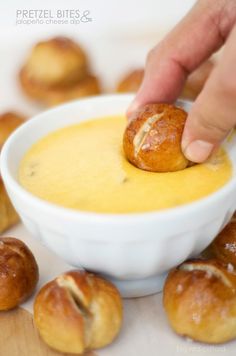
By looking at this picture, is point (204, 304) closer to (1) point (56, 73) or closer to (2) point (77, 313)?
(2) point (77, 313)

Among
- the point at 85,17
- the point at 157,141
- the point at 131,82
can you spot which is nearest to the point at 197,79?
the point at 131,82

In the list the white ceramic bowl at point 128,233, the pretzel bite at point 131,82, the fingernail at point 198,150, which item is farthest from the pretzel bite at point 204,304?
the pretzel bite at point 131,82

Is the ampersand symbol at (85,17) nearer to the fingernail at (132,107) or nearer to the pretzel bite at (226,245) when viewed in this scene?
the fingernail at (132,107)

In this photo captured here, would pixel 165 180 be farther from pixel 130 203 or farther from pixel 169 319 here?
pixel 169 319

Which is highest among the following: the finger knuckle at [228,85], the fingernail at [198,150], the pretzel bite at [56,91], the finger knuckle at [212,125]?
the finger knuckle at [228,85]

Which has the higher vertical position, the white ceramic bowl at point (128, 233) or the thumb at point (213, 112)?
the thumb at point (213, 112)

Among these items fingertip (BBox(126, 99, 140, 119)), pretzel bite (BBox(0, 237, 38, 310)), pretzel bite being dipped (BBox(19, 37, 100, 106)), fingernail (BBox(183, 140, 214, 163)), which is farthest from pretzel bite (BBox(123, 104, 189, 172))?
pretzel bite being dipped (BBox(19, 37, 100, 106))
